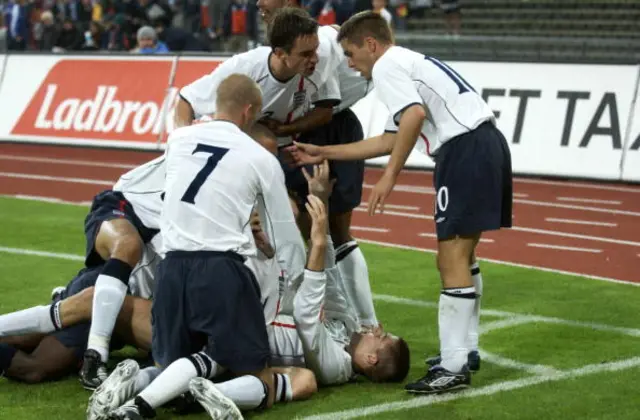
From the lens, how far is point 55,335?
6.73 metres

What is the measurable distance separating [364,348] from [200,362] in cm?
109

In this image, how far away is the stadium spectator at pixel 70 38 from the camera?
87.5ft

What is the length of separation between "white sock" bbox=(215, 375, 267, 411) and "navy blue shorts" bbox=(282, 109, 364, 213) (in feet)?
7.19

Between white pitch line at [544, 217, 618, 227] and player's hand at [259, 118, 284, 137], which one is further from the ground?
player's hand at [259, 118, 284, 137]

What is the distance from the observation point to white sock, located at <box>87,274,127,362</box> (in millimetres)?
6520

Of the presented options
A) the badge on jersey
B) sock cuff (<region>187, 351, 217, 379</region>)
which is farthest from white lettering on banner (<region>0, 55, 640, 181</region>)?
sock cuff (<region>187, 351, 217, 379</region>)

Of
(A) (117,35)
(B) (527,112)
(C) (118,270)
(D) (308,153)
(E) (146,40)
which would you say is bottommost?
(A) (117,35)

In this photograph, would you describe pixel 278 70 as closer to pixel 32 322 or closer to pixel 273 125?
pixel 273 125

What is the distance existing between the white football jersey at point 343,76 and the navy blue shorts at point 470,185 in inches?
58.1

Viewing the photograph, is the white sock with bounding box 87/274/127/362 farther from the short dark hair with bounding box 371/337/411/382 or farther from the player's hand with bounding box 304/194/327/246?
the short dark hair with bounding box 371/337/411/382

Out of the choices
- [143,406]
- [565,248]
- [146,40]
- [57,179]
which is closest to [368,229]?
[565,248]

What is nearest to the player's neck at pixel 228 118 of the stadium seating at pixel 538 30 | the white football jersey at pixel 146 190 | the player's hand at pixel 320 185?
the player's hand at pixel 320 185

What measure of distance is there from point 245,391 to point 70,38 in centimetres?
2194

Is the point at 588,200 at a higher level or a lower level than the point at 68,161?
higher
